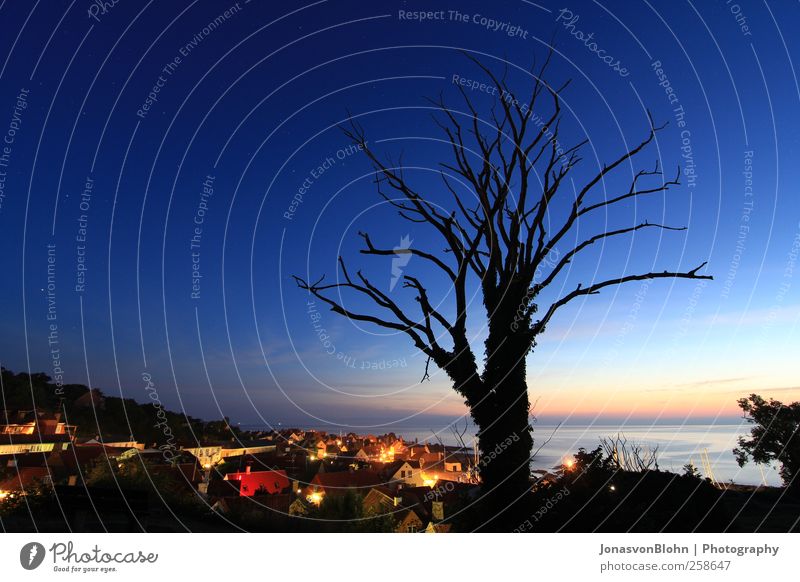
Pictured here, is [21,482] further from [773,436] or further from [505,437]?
[773,436]

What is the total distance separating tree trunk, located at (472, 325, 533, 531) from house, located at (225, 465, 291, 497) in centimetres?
1092

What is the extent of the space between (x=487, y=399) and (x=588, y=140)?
4.34 metres

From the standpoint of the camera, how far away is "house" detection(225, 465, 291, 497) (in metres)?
14.4

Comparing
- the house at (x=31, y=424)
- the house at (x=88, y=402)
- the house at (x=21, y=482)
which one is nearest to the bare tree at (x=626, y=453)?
the house at (x=21, y=482)

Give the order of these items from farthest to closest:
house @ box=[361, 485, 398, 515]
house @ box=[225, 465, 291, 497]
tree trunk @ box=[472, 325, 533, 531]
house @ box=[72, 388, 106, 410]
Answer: house @ box=[72, 388, 106, 410], house @ box=[225, 465, 291, 497], house @ box=[361, 485, 398, 515], tree trunk @ box=[472, 325, 533, 531]

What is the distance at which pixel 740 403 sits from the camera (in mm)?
8617

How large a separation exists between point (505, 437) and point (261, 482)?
13.5 meters

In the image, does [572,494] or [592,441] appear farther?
[592,441]

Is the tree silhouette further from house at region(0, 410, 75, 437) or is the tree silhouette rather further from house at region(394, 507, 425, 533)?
house at region(0, 410, 75, 437)

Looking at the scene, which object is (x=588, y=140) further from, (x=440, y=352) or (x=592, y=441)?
(x=592, y=441)

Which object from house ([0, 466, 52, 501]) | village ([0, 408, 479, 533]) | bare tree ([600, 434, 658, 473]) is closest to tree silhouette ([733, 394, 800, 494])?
bare tree ([600, 434, 658, 473])
